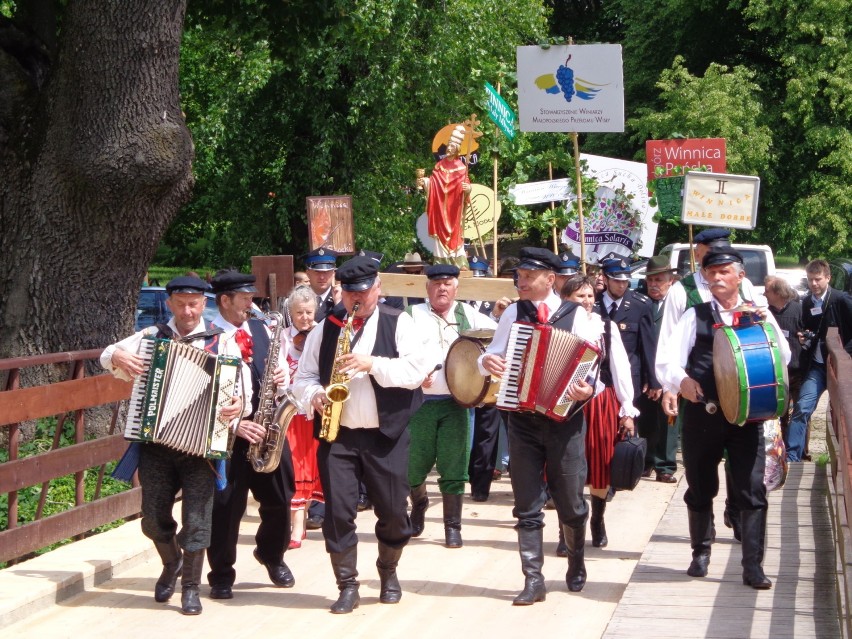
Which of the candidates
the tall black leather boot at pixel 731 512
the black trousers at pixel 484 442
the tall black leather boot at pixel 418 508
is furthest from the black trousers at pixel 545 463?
the black trousers at pixel 484 442

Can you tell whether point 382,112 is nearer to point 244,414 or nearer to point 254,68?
point 254,68

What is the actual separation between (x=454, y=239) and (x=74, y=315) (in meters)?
3.89

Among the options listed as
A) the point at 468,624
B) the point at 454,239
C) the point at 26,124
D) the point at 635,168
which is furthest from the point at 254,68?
the point at 468,624

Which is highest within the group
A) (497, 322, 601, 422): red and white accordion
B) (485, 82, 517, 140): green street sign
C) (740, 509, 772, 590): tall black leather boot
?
(485, 82, 517, 140): green street sign

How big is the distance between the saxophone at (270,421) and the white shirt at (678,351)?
2.19 metres

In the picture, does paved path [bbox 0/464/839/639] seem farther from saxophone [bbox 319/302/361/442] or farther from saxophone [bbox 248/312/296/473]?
saxophone [bbox 319/302/361/442]

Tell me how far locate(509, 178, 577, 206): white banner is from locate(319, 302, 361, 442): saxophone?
8.56 metres

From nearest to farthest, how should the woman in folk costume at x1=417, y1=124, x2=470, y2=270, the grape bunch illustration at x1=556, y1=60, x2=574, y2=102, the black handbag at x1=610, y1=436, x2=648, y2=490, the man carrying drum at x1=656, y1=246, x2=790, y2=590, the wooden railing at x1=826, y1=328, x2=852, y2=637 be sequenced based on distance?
1. the wooden railing at x1=826, y1=328, x2=852, y2=637
2. the man carrying drum at x1=656, y1=246, x2=790, y2=590
3. the black handbag at x1=610, y1=436, x2=648, y2=490
4. the grape bunch illustration at x1=556, y1=60, x2=574, y2=102
5. the woman in folk costume at x1=417, y1=124, x2=470, y2=270

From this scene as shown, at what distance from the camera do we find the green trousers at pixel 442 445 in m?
9.19

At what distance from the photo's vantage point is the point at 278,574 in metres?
8.03

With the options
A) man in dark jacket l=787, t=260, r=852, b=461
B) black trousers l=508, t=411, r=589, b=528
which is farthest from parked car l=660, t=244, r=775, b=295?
black trousers l=508, t=411, r=589, b=528

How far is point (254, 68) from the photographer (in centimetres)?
2211

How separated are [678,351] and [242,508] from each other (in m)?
2.76

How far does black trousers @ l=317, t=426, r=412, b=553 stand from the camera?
729 centimetres
